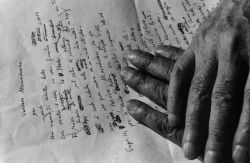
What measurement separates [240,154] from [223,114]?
0.07 metres

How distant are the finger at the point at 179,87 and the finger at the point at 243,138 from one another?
12cm

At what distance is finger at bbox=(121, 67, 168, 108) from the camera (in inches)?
31.1

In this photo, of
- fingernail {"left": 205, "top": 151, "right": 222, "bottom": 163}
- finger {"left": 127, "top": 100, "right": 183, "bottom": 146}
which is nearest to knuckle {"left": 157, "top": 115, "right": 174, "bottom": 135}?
finger {"left": 127, "top": 100, "right": 183, "bottom": 146}

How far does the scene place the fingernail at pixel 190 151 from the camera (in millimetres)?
673

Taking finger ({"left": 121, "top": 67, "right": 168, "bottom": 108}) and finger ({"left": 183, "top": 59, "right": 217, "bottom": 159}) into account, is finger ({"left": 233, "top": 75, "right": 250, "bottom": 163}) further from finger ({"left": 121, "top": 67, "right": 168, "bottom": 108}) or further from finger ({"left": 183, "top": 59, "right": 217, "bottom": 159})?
finger ({"left": 121, "top": 67, "right": 168, "bottom": 108})

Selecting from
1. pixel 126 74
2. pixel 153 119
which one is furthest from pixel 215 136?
pixel 126 74

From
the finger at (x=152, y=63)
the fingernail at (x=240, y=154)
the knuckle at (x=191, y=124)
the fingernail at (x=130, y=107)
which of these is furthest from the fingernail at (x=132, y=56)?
the fingernail at (x=240, y=154)

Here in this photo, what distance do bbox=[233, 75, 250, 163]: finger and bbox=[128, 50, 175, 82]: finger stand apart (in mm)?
204

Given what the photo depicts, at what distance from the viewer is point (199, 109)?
2.26 feet

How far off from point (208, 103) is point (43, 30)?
0.41m

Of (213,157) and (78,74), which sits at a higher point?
(78,74)

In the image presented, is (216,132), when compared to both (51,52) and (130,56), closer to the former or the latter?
(130,56)

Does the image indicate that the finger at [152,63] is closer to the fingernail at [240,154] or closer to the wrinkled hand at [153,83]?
the wrinkled hand at [153,83]

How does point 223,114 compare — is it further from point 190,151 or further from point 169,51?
point 169,51
